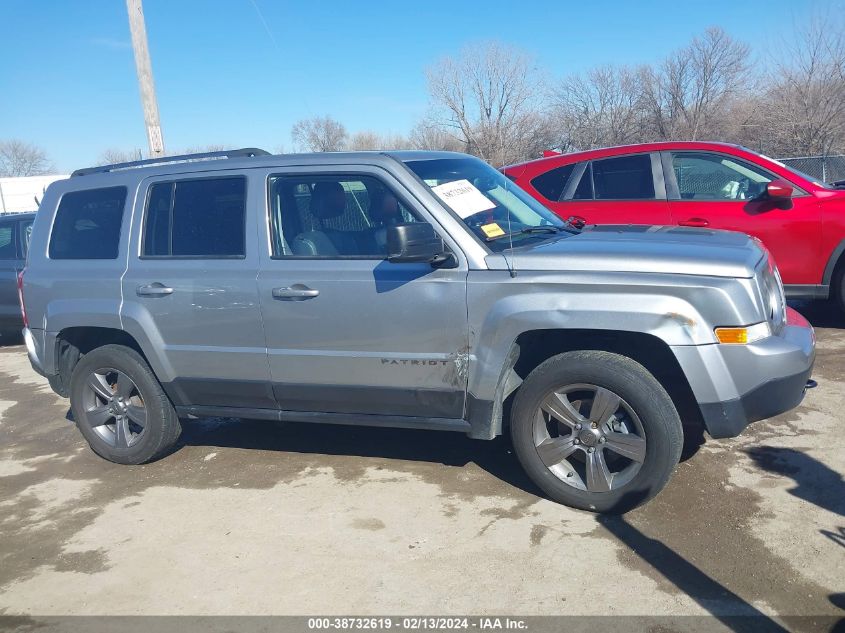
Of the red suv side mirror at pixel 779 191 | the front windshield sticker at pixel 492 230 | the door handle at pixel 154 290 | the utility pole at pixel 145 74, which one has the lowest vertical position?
the door handle at pixel 154 290

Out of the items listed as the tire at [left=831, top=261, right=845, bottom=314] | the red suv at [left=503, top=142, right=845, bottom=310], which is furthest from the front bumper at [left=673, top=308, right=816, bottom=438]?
the tire at [left=831, top=261, right=845, bottom=314]

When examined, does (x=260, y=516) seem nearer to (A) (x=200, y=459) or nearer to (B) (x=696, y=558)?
(A) (x=200, y=459)

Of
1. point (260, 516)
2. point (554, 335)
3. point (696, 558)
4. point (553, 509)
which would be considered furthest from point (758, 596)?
point (260, 516)

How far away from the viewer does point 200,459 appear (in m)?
5.20

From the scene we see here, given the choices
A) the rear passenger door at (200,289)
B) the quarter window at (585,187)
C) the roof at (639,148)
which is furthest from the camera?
the quarter window at (585,187)

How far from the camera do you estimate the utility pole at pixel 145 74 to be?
9344 mm

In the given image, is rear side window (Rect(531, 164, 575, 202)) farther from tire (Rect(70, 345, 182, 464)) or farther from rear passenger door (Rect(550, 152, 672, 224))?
tire (Rect(70, 345, 182, 464))

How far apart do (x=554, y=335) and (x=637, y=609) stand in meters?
1.48

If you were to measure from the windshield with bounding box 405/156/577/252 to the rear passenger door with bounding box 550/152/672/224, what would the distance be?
2388mm

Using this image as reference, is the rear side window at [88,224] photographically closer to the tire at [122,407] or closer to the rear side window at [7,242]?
the tire at [122,407]

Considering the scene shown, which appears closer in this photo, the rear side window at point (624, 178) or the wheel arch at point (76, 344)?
the wheel arch at point (76, 344)

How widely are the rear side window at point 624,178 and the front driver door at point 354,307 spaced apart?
373 cm

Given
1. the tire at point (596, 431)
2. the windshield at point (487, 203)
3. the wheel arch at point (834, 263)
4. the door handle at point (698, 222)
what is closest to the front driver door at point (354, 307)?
the windshield at point (487, 203)

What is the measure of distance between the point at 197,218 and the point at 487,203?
73.3 inches
